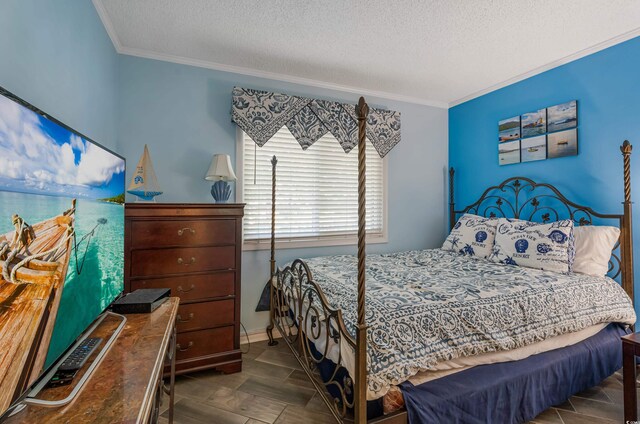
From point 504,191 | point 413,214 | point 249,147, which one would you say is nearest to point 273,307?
point 249,147

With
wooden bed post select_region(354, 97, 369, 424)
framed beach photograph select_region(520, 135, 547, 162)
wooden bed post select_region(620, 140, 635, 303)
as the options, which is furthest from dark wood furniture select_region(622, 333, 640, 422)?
framed beach photograph select_region(520, 135, 547, 162)

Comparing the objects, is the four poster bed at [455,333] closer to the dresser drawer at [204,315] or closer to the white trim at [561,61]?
the dresser drawer at [204,315]

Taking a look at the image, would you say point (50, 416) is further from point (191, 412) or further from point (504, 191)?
point (504, 191)

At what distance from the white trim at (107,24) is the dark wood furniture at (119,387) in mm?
1940

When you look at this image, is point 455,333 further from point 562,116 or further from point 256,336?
point 562,116

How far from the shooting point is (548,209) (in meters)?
2.75

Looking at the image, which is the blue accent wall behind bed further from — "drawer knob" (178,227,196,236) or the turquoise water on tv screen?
the turquoise water on tv screen

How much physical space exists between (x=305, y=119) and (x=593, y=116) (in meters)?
2.45

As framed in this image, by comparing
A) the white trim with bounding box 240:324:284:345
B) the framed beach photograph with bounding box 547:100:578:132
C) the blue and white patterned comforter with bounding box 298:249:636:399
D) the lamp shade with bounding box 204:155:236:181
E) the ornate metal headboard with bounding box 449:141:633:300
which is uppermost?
the framed beach photograph with bounding box 547:100:578:132

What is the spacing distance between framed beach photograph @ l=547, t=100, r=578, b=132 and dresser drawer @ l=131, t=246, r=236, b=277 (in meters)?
3.00

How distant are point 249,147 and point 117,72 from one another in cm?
116

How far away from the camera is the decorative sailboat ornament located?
83.3 inches

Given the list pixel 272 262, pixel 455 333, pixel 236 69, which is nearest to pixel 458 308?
pixel 455 333

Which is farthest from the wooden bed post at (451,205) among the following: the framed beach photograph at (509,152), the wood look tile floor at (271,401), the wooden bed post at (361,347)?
the wooden bed post at (361,347)
